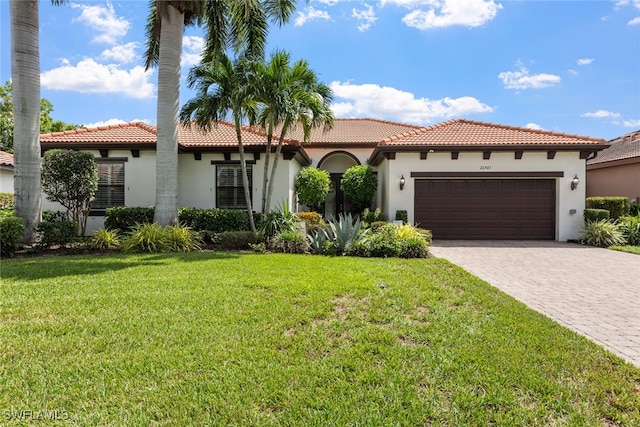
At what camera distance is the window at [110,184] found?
13672mm

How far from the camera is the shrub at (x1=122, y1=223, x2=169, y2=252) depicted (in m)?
9.51

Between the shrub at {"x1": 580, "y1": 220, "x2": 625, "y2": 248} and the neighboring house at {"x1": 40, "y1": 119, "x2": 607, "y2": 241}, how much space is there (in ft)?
2.44

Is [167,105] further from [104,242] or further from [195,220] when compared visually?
[104,242]

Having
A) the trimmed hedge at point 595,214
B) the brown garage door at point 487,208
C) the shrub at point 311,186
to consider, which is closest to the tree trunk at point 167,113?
the shrub at point 311,186

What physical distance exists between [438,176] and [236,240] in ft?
27.6

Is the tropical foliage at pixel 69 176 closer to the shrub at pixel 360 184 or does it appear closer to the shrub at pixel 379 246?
the shrub at pixel 379 246

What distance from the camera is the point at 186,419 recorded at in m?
2.39

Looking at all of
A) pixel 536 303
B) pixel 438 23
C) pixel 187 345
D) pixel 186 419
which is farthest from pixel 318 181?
pixel 186 419

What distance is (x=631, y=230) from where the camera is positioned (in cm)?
1229

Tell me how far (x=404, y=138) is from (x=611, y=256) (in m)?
7.88

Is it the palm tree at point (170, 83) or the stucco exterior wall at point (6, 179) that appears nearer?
the palm tree at point (170, 83)

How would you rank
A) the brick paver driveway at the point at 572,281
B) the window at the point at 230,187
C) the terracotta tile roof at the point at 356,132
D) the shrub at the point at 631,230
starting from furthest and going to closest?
the terracotta tile roof at the point at 356,132, the window at the point at 230,187, the shrub at the point at 631,230, the brick paver driveway at the point at 572,281

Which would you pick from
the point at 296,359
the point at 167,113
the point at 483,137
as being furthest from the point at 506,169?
the point at 296,359

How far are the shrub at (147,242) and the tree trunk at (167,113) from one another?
2.41ft
